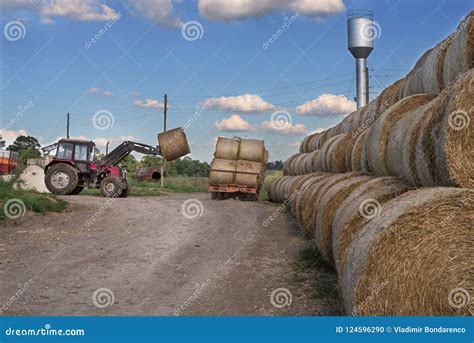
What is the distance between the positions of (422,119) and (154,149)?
20.0 metres

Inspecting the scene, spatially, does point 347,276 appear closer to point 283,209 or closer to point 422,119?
point 422,119

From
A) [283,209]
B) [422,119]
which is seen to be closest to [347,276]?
[422,119]

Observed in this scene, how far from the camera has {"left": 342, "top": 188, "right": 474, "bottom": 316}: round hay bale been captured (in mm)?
4871

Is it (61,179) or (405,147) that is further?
(61,179)

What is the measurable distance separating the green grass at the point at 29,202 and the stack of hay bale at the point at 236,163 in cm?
926

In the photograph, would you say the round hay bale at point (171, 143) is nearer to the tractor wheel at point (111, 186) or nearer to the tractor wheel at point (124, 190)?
the tractor wheel at point (124, 190)

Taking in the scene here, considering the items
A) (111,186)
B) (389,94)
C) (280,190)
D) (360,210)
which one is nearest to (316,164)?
(389,94)

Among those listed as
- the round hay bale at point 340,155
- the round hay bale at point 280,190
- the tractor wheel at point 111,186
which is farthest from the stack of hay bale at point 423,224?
the tractor wheel at point 111,186

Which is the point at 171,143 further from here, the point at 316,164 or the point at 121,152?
the point at 316,164

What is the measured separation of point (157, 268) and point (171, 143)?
16350mm

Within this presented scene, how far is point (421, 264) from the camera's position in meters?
4.90

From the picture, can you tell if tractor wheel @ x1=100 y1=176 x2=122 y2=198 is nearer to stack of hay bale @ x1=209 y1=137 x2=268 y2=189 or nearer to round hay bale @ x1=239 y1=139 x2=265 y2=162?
stack of hay bale @ x1=209 y1=137 x2=268 y2=189

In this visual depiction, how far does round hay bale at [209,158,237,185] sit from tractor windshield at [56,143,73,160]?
6156mm

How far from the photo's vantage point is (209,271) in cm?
939
